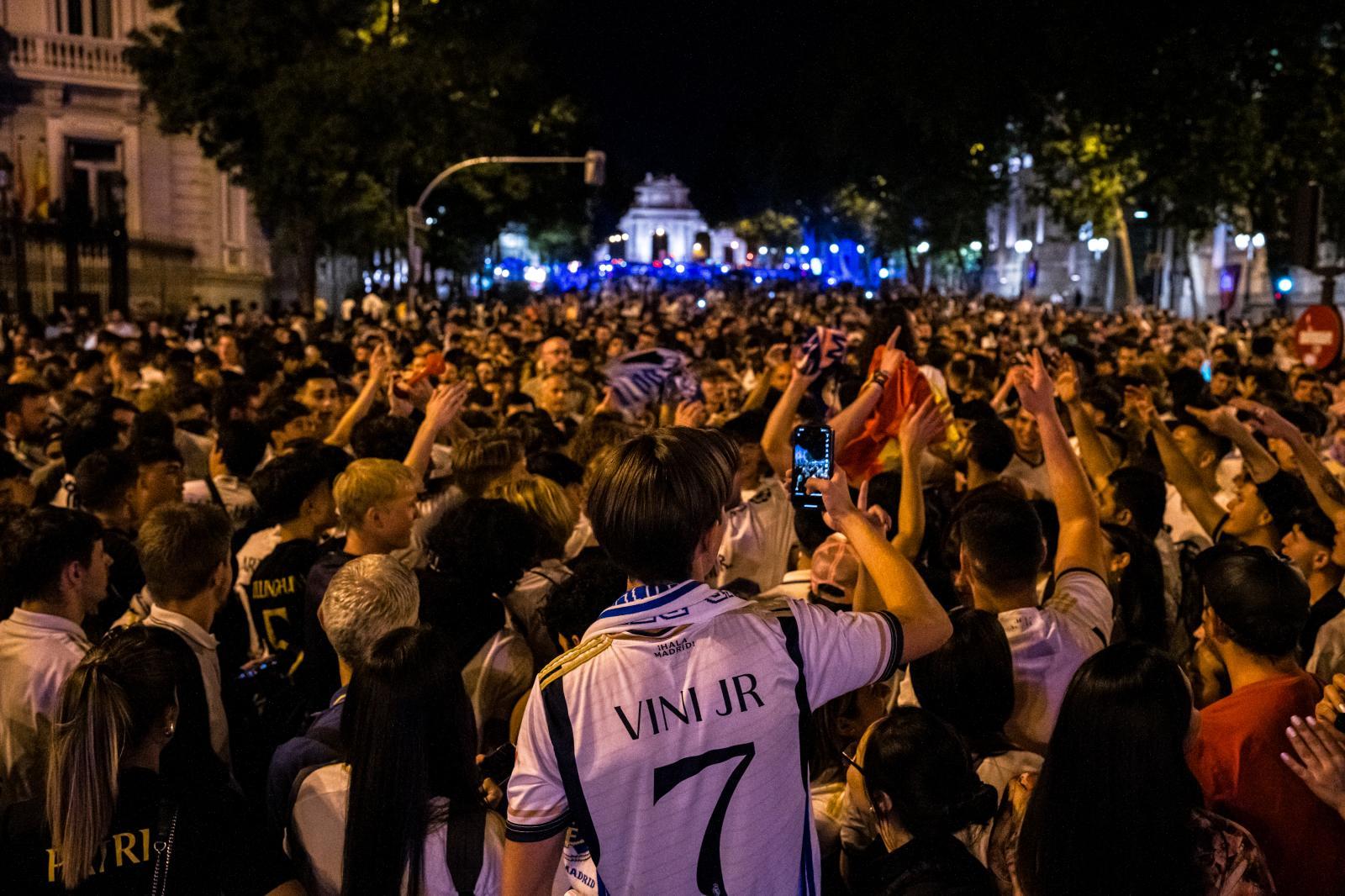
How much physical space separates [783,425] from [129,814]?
11.0ft

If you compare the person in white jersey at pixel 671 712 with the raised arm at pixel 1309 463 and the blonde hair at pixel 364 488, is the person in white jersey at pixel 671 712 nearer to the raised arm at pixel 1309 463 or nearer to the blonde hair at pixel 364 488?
the blonde hair at pixel 364 488

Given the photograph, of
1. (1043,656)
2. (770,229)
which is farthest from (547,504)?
(770,229)

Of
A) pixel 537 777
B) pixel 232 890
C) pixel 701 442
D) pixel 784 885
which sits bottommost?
pixel 232 890

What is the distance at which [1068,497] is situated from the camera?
4.09 meters

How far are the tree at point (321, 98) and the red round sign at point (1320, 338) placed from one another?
19.8 meters

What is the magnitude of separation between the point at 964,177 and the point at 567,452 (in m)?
41.5

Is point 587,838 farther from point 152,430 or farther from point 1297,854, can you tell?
point 152,430

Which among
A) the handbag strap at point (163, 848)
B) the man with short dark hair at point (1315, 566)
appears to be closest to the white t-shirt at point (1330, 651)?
the man with short dark hair at point (1315, 566)

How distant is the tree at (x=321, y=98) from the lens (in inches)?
1059

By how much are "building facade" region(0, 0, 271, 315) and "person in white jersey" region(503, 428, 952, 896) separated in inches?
1137

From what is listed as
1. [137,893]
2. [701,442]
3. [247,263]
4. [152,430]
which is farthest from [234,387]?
[247,263]

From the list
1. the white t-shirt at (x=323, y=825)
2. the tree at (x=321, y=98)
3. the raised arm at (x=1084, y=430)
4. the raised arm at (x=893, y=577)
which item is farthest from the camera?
the tree at (x=321, y=98)

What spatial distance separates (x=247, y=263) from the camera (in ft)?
113

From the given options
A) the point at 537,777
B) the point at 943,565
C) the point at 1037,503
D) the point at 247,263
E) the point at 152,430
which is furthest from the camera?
the point at 247,263
